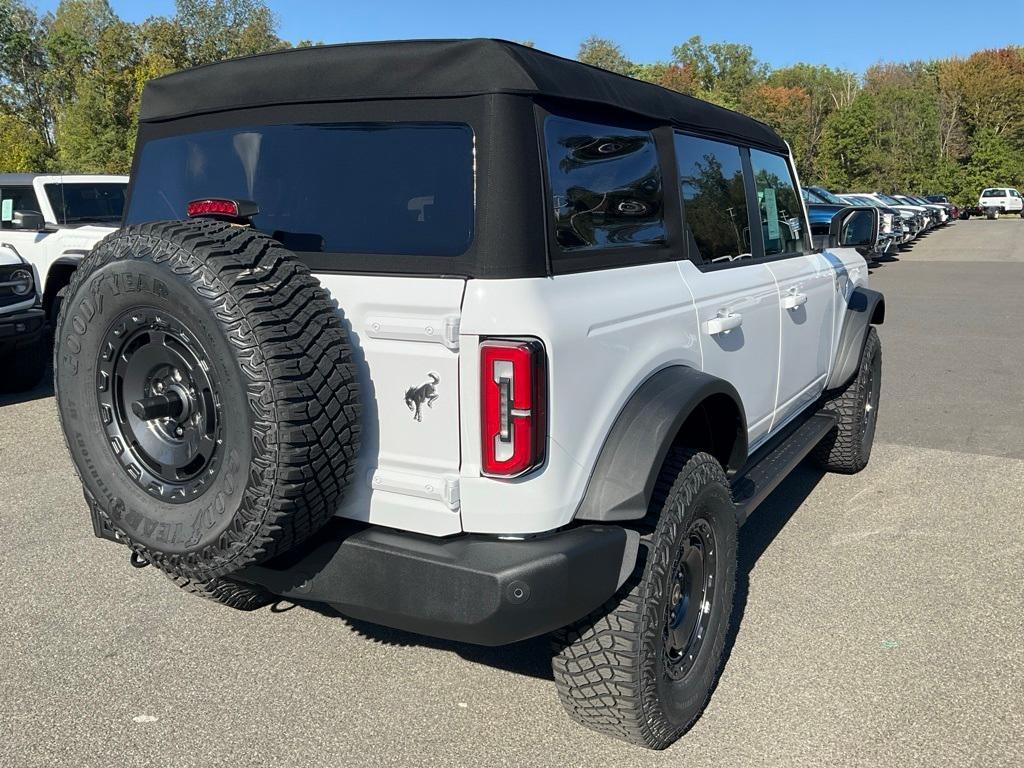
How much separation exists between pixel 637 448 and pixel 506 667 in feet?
3.93

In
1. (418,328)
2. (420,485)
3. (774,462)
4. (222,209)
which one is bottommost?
(774,462)

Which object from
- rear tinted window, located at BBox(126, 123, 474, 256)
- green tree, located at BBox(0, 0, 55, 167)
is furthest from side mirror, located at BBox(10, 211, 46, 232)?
green tree, located at BBox(0, 0, 55, 167)

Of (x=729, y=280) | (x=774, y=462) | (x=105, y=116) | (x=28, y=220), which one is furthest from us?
(x=105, y=116)

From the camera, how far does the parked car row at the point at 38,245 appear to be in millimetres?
7195

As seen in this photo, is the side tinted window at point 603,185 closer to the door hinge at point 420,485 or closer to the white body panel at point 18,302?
the door hinge at point 420,485

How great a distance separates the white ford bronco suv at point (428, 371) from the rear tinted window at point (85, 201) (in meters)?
6.61

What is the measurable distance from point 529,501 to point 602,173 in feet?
3.45

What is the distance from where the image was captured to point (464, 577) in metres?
2.22

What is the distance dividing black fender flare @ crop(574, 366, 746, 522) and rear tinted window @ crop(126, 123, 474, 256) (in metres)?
0.68

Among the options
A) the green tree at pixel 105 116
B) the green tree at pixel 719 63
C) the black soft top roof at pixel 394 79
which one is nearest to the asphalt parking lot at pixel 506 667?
the black soft top roof at pixel 394 79

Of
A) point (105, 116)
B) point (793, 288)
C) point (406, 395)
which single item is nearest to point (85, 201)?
point (793, 288)

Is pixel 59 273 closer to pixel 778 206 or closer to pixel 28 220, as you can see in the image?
pixel 28 220

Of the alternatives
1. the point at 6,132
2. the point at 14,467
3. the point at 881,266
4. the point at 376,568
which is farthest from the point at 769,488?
the point at 6,132

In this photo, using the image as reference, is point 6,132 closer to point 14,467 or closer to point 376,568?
point 14,467
